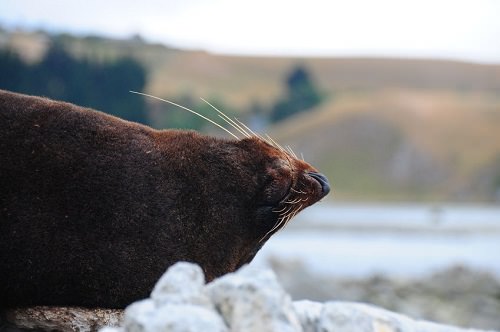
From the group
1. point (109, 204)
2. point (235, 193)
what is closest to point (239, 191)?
point (235, 193)

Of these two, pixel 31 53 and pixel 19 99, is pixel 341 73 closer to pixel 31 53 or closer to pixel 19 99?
pixel 31 53

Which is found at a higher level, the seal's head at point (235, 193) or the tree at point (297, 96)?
the seal's head at point (235, 193)

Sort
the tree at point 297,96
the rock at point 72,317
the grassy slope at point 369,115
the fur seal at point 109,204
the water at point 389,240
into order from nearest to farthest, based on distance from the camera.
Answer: the fur seal at point 109,204 → the rock at point 72,317 → the water at point 389,240 → the grassy slope at point 369,115 → the tree at point 297,96

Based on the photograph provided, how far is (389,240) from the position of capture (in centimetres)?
5819

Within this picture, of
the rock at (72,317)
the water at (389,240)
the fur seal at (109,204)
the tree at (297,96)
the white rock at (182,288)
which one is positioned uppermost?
the white rock at (182,288)

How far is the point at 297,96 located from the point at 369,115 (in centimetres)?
2065

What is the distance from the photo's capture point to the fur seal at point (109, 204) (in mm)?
8195

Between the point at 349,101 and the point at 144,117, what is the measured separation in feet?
138

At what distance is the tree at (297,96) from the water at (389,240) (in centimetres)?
3294

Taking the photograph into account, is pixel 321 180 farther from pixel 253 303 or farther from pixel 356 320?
pixel 253 303

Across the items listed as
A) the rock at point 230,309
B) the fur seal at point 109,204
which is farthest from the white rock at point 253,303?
the fur seal at point 109,204

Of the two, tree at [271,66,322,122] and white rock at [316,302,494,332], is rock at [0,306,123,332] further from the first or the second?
tree at [271,66,322,122]

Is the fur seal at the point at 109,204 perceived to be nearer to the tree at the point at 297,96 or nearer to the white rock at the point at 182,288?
the white rock at the point at 182,288

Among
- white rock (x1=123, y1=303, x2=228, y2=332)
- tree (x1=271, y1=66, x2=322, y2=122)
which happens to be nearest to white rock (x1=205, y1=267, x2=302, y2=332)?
white rock (x1=123, y1=303, x2=228, y2=332)
